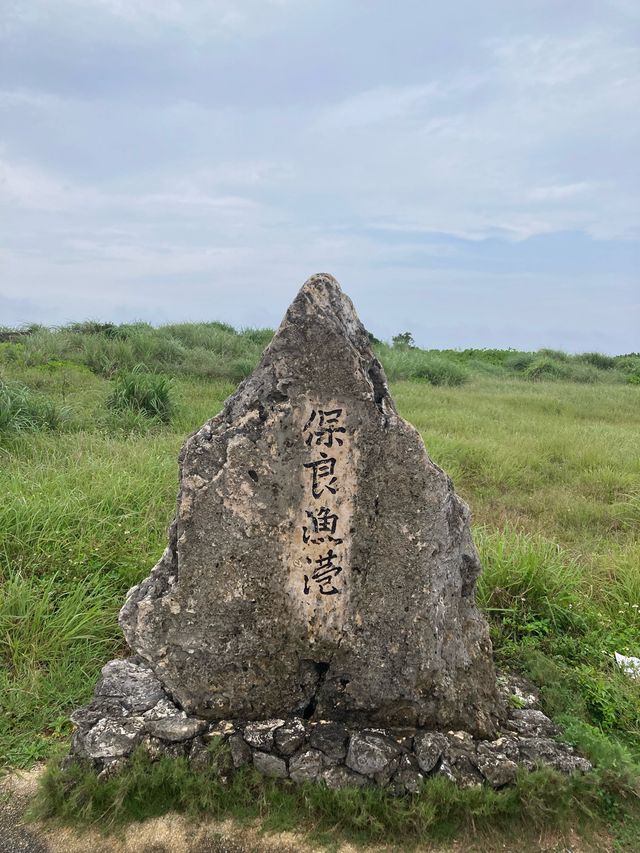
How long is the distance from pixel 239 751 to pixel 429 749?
2.36 feet

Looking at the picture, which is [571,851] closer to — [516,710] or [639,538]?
[516,710]

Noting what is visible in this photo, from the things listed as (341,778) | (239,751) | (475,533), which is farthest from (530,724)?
(475,533)

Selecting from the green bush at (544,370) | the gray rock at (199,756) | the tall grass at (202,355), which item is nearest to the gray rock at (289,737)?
the gray rock at (199,756)

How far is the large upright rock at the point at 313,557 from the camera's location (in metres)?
2.40

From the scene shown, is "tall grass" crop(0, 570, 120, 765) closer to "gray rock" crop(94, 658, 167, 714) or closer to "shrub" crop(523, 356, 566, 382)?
"gray rock" crop(94, 658, 167, 714)

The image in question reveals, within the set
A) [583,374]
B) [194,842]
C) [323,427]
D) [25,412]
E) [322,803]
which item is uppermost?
[583,374]

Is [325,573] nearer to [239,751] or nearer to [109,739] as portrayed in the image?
[239,751]

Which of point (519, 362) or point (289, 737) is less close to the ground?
point (519, 362)

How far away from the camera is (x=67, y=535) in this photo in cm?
395

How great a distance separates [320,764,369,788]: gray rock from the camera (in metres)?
2.37

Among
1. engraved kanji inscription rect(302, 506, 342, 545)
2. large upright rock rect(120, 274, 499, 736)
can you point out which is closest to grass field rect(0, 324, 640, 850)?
large upright rock rect(120, 274, 499, 736)

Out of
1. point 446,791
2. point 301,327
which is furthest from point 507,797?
point 301,327

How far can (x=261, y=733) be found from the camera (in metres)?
2.49

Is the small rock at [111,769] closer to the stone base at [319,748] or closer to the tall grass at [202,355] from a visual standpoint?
the stone base at [319,748]
